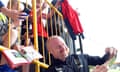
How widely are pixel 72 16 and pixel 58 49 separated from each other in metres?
2.01

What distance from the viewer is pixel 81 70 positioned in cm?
211

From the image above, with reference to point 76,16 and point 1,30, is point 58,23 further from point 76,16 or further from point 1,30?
point 1,30

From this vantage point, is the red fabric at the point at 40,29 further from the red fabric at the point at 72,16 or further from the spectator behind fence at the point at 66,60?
the spectator behind fence at the point at 66,60

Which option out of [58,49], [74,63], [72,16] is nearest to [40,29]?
[72,16]

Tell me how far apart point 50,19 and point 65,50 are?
161cm

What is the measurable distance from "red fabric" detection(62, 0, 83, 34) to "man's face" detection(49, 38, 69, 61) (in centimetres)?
188

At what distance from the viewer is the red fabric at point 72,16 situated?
4.15m

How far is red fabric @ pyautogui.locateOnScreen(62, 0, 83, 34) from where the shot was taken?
415 cm

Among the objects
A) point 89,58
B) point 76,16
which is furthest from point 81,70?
point 76,16

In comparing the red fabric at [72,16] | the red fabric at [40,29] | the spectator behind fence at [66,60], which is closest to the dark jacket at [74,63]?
the spectator behind fence at [66,60]

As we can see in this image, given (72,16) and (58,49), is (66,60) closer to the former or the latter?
(58,49)

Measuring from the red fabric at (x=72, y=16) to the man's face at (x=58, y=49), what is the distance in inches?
74.2

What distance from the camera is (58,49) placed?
2.22 m


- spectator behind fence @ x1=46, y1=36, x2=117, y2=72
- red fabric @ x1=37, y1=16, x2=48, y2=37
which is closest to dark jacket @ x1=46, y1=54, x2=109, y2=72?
spectator behind fence @ x1=46, y1=36, x2=117, y2=72
